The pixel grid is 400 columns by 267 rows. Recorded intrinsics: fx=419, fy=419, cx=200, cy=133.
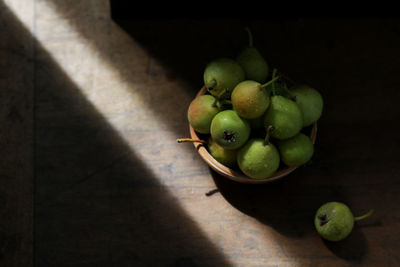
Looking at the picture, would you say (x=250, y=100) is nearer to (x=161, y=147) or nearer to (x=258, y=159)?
(x=258, y=159)

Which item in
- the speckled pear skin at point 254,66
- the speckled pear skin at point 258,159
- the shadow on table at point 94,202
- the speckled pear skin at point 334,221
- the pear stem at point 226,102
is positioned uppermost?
the speckled pear skin at point 254,66

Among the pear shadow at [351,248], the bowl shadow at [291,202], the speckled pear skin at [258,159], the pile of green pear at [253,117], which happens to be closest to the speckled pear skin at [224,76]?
the pile of green pear at [253,117]

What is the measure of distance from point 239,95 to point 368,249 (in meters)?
0.45

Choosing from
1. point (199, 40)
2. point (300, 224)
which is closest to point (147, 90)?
point (199, 40)

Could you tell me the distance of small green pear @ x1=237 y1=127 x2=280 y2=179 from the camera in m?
0.75

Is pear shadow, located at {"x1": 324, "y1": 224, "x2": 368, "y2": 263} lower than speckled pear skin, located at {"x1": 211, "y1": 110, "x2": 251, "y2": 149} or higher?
lower

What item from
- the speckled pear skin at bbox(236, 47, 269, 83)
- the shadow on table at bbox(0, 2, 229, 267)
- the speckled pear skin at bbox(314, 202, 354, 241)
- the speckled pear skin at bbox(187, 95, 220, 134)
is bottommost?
the shadow on table at bbox(0, 2, 229, 267)

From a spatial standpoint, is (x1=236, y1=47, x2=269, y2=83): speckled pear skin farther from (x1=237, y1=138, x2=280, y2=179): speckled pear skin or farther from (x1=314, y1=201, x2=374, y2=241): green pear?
(x1=314, y1=201, x2=374, y2=241): green pear

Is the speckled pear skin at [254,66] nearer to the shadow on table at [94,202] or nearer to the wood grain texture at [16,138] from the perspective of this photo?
the shadow on table at [94,202]

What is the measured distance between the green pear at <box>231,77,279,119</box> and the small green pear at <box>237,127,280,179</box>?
0.04 meters

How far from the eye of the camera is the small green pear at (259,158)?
75 cm

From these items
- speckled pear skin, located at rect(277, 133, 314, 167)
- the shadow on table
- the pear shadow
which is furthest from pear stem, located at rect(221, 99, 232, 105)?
the pear shadow

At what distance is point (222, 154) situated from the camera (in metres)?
0.80

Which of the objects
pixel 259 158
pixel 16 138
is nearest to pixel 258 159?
pixel 259 158
